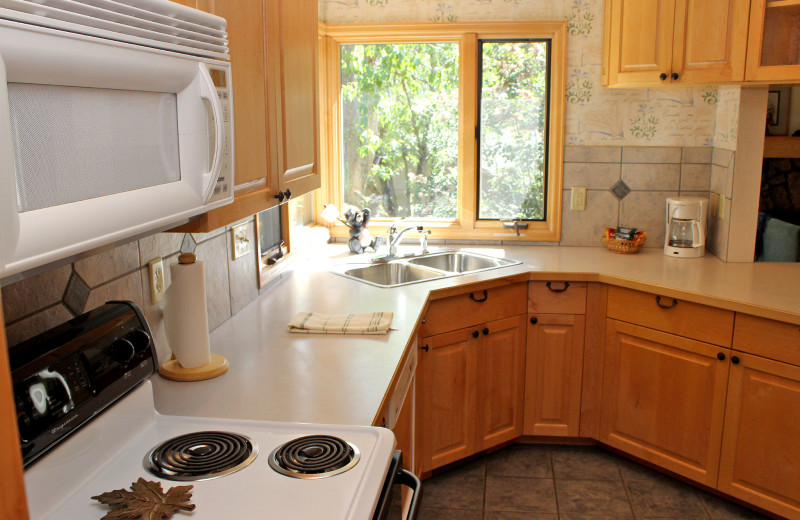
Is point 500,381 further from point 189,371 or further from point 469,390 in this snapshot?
point 189,371

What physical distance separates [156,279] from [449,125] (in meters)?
2.09

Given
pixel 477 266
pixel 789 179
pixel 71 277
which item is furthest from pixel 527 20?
pixel 71 277

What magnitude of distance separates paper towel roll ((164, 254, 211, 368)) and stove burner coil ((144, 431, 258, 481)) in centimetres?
38

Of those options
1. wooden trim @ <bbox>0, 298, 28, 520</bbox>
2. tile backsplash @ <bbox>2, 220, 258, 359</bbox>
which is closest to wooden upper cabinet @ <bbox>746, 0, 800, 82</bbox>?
tile backsplash @ <bbox>2, 220, 258, 359</bbox>

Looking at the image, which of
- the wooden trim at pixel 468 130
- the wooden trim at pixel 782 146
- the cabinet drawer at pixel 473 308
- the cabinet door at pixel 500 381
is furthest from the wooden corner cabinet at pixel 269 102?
the wooden trim at pixel 782 146

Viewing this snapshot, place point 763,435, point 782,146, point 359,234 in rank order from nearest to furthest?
1. point 763,435
2. point 782,146
3. point 359,234

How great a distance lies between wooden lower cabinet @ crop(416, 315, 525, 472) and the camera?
2.72 m

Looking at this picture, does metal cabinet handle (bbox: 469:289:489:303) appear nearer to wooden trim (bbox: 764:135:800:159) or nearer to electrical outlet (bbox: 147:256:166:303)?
electrical outlet (bbox: 147:256:166:303)

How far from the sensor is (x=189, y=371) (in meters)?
1.72

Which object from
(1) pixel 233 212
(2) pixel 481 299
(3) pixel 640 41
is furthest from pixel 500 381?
(1) pixel 233 212

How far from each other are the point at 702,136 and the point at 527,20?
1.00 metres

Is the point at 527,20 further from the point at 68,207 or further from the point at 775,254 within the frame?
the point at 68,207

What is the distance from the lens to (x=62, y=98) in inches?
31.5

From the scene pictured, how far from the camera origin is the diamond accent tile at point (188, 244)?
1937 millimetres
